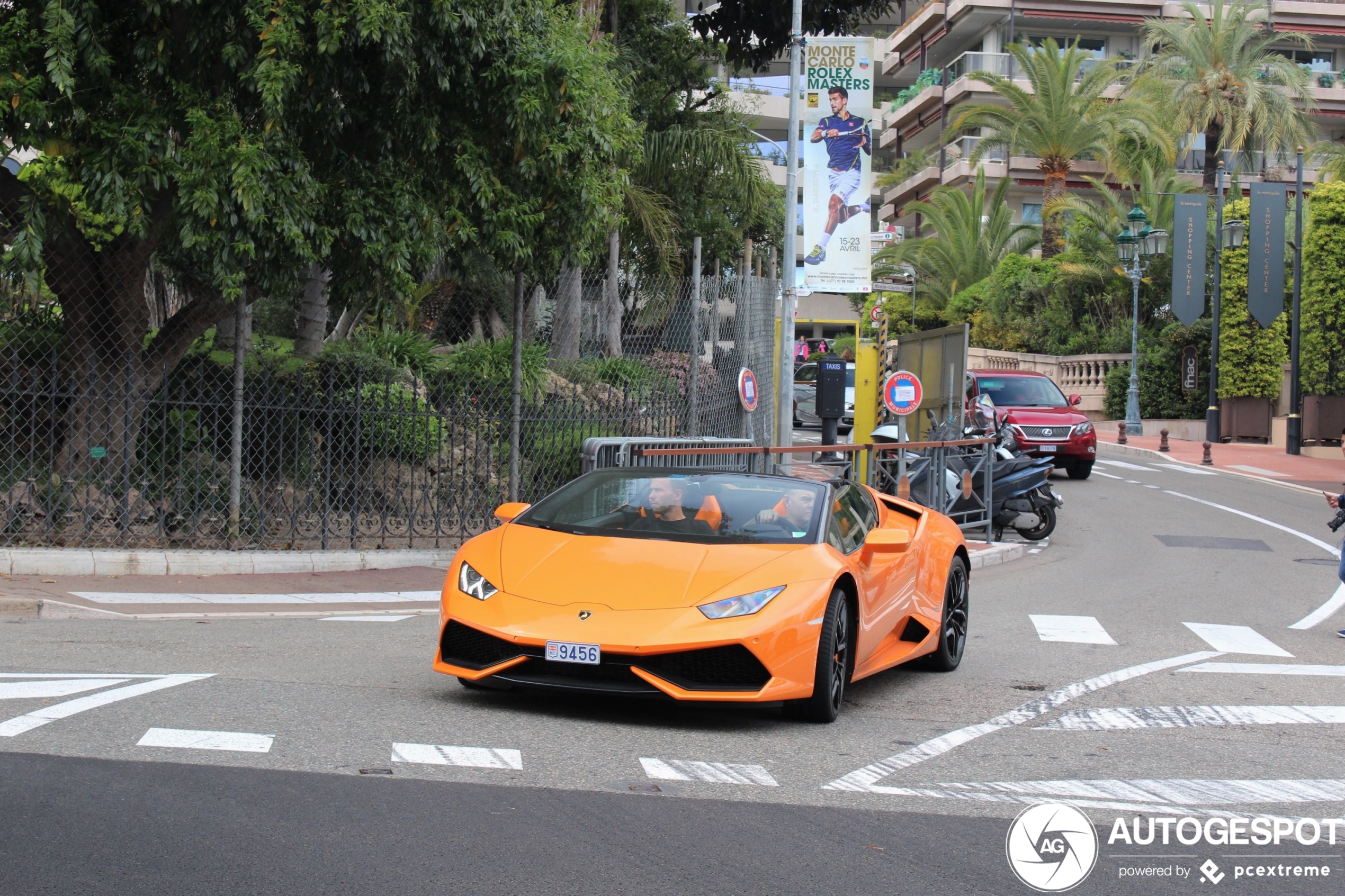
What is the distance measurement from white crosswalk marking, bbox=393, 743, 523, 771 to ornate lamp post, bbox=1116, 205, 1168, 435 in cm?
3283

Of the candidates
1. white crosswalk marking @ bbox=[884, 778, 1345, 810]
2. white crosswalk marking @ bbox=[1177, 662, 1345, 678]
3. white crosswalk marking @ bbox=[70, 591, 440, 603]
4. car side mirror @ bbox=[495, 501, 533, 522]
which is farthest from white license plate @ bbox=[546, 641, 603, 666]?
white crosswalk marking @ bbox=[70, 591, 440, 603]

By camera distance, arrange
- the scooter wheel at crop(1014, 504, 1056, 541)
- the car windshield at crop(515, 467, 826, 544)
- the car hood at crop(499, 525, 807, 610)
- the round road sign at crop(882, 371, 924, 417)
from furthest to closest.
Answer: the round road sign at crop(882, 371, 924, 417), the scooter wheel at crop(1014, 504, 1056, 541), the car windshield at crop(515, 467, 826, 544), the car hood at crop(499, 525, 807, 610)

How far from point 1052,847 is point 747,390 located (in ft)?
37.6

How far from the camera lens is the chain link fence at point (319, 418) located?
1143 cm

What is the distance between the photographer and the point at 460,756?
18.5 ft

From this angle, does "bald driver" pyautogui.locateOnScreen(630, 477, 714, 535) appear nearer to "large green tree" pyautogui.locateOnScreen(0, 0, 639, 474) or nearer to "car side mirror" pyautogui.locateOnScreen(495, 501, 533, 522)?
"car side mirror" pyautogui.locateOnScreen(495, 501, 533, 522)

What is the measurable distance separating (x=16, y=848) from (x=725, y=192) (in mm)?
20061

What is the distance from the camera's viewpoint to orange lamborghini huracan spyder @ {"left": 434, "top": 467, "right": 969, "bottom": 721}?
20.3 ft

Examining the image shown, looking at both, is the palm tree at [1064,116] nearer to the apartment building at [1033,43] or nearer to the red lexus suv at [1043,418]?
the apartment building at [1033,43]

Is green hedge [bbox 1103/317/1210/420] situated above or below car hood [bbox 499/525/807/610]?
above

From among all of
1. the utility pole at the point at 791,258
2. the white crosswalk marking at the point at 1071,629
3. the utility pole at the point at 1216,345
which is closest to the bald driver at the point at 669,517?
the white crosswalk marking at the point at 1071,629

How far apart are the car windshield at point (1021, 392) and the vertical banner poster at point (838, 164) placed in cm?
630

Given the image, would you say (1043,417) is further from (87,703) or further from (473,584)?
(87,703)

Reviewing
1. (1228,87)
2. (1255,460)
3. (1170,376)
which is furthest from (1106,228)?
(1255,460)
